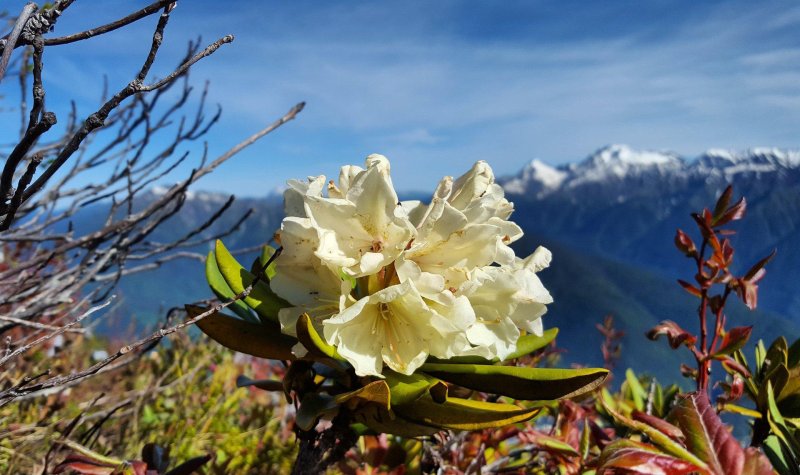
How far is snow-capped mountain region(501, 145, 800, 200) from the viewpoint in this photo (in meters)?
70.4

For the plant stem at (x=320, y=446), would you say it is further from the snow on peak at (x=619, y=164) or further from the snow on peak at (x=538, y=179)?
the snow on peak at (x=619, y=164)

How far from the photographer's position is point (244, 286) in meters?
0.93

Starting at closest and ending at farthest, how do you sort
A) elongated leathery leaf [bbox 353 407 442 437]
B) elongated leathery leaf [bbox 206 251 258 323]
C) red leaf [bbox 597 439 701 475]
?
red leaf [bbox 597 439 701 475] → elongated leathery leaf [bbox 353 407 442 437] → elongated leathery leaf [bbox 206 251 258 323]

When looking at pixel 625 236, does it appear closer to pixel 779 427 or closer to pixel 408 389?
pixel 779 427

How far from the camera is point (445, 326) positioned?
0.79m

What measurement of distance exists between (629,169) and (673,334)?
92367 mm

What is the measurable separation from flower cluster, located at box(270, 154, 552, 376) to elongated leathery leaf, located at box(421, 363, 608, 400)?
34 mm

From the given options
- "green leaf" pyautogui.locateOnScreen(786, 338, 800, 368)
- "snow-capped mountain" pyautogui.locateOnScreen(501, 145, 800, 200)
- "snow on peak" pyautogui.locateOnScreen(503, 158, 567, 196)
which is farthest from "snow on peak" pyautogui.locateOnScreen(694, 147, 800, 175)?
"green leaf" pyautogui.locateOnScreen(786, 338, 800, 368)

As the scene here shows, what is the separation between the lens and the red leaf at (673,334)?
1145mm

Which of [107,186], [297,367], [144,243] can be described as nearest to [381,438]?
[297,367]

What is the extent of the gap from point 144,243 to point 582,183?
288 feet

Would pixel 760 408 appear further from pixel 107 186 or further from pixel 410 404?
pixel 107 186

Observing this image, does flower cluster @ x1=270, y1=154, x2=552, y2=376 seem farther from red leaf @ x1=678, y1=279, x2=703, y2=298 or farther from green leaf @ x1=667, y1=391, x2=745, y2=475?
red leaf @ x1=678, y1=279, x2=703, y2=298

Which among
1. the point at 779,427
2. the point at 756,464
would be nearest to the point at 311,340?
the point at 756,464
